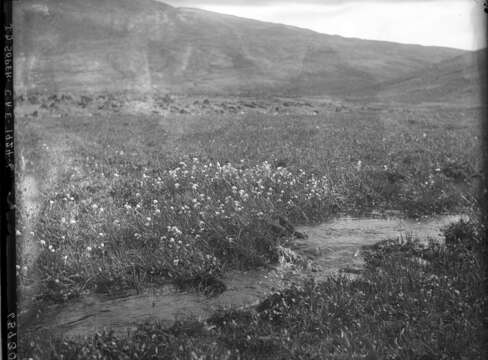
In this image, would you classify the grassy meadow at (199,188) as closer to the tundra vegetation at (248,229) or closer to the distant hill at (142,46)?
the tundra vegetation at (248,229)

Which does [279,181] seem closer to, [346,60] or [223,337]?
[223,337]

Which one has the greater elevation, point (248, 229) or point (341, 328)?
point (248, 229)

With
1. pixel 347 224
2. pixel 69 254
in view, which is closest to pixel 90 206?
pixel 69 254

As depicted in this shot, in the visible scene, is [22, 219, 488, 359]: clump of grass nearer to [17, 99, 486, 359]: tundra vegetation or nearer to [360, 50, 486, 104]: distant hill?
[17, 99, 486, 359]: tundra vegetation

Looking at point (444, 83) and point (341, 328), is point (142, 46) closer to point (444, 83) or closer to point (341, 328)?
point (341, 328)

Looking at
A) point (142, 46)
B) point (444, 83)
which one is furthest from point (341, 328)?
point (444, 83)

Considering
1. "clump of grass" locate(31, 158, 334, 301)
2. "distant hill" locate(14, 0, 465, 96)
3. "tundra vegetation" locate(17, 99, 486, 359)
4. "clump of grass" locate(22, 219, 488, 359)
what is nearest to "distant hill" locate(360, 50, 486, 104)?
"distant hill" locate(14, 0, 465, 96)
